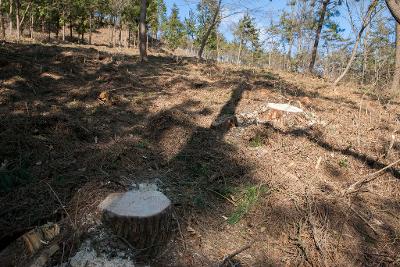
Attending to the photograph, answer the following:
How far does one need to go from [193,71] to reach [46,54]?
17.8ft

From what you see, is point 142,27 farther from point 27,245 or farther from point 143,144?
point 27,245

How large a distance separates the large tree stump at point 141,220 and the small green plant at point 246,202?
2.83 ft

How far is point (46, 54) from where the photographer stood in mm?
10766

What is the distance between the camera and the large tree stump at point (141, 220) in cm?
277

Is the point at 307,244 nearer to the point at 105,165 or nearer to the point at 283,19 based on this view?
the point at 105,165

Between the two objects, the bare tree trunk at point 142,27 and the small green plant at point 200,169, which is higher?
the bare tree trunk at point 142,27

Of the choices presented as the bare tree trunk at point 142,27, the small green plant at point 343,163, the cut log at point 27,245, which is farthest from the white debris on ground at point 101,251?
the bare tree trunk at point 142,27

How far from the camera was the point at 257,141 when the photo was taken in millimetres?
5199

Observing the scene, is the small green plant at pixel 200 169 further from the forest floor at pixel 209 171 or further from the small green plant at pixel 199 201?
the small green plant at pixel 199 201

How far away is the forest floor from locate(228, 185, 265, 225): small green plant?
1cm

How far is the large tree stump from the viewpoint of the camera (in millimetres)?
2773

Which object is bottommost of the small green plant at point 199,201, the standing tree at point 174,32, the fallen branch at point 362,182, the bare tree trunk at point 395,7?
the small green plant at point 199,201

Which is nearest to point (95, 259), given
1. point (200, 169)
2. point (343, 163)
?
point (200, 169)

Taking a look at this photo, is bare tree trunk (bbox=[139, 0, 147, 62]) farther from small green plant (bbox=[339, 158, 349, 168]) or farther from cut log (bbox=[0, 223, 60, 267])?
cut log (bbox=[0, 223, 60, 267])
